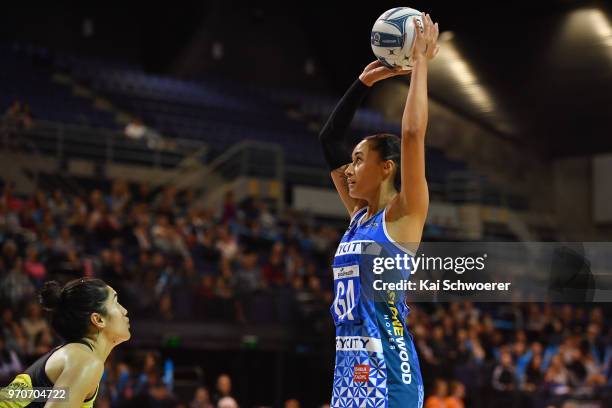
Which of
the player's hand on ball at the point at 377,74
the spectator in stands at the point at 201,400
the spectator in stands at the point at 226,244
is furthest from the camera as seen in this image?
the spectator in stands at the point at 226,244

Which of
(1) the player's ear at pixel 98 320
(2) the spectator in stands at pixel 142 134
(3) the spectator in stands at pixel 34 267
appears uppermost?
(2) the spectator in stands at pixel 142 134

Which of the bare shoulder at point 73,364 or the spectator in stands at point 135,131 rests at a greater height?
the spectator in stands at point 135,131

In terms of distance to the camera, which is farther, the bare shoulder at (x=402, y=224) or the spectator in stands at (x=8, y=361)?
the spectator in stands at (x=8, y=361)

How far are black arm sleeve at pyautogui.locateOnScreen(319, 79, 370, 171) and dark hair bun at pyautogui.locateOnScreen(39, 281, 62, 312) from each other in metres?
1.32

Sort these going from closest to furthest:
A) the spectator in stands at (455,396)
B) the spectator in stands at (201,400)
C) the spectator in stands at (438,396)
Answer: the spectator in stands at (201,400)
the spectator in stands at (438,396)
the spectator in stands at (455,396)

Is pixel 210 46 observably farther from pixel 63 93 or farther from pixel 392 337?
pixel 392 337

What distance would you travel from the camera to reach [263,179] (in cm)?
1873

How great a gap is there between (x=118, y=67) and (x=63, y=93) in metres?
2.71

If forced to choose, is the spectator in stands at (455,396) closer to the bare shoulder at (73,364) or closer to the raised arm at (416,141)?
the raised arm at (416,141)

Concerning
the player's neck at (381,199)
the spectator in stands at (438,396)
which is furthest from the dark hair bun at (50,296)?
the spectator in stands at (438,396)

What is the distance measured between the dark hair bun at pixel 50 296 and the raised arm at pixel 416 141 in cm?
140

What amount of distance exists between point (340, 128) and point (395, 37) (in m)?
0.52

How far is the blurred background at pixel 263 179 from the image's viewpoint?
12.2 m

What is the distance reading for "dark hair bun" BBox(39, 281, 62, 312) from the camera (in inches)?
144
